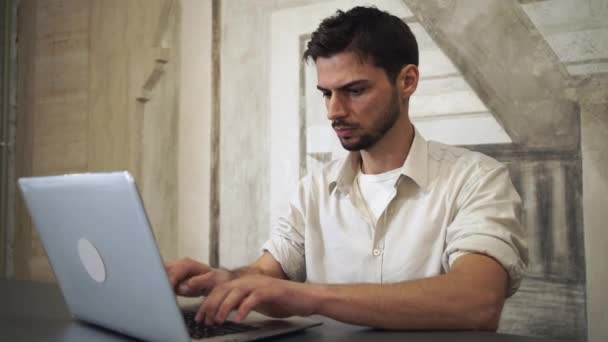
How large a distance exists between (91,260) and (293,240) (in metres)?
0.84

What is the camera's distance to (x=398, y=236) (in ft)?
5.05

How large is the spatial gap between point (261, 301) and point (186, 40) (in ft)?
6.52

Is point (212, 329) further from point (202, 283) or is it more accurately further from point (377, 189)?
point (377, 189)

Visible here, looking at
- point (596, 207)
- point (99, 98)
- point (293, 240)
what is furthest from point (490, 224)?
point (99, 98)

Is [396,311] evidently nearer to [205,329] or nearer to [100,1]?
[205,329]

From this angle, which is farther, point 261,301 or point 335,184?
point 335,184

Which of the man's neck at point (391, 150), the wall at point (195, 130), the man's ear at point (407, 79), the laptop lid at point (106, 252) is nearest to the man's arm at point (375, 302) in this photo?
the laptop lid at point (106, 252)

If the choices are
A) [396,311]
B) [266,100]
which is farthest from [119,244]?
[266,100]

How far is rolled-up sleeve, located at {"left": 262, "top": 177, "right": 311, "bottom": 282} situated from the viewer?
1.71m

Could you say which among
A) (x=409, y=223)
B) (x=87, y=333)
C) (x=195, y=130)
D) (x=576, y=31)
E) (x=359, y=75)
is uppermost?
(x=576, y=31)

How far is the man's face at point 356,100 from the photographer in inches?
62.7

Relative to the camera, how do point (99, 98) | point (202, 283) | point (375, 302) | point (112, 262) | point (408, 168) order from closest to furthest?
point (112, 262) → point (375, 302) → point (202, 283) → point (408, 168) → point (99, 98)

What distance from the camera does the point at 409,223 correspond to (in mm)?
1532

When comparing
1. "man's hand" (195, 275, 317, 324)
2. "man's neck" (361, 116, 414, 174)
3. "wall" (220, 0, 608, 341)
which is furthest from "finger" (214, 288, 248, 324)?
"wall" (220, 0, 608, 341)
